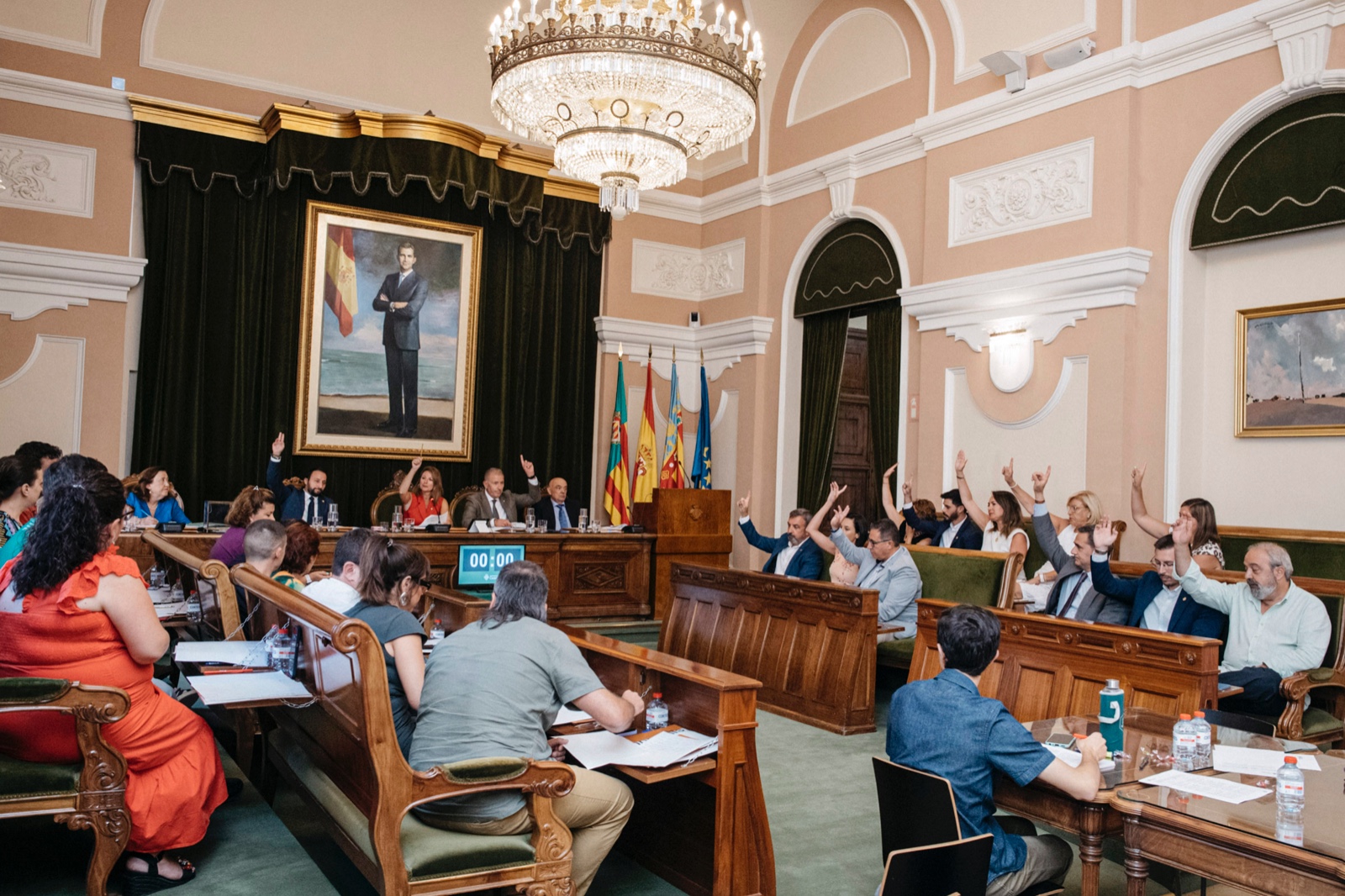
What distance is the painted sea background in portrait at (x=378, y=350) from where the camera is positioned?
9.83 meters

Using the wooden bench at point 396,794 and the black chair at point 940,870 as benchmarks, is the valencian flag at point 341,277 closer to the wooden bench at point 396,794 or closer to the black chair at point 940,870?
the wooden bench at point 396,794

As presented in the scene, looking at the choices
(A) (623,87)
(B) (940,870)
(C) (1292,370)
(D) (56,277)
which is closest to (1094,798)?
(B) (940,870)

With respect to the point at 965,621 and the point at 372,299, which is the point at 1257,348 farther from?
the point at 372,299

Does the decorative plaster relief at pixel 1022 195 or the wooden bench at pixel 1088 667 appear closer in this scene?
the wooden bench at pixel 1088 667

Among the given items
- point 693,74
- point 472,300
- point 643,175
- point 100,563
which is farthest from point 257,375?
point 100,563

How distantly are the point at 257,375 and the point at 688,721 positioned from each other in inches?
294

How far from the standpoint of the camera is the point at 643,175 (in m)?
6.59

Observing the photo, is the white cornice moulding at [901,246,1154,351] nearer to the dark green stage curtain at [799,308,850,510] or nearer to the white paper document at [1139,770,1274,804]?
the dark green stage curtain at [799,308,850,510]

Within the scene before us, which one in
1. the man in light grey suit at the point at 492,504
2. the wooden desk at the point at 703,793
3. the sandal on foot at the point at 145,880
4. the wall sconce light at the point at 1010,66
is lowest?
the sandal on foot at the point at 145,880

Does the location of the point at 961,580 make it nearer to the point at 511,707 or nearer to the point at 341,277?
the point at 511,707

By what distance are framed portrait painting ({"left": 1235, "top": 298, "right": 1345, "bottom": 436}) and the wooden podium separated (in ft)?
14.5

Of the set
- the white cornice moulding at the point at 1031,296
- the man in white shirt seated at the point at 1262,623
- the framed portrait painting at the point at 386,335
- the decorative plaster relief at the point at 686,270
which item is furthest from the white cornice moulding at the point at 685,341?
the man in white shirt seated at the point at 1262,623

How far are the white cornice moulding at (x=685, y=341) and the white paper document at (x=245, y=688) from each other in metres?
7.79

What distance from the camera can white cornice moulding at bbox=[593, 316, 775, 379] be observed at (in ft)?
35.6
